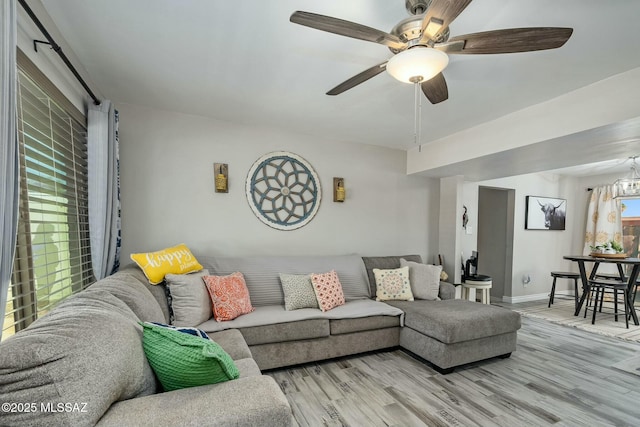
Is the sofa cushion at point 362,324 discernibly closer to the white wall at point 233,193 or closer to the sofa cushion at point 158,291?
the white wall at point 233,193

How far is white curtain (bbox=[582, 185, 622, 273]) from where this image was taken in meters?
5.29

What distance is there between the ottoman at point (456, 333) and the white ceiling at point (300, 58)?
1.90m

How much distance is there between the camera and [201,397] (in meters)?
1.02

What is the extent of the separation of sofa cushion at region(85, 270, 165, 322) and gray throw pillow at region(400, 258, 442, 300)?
2.64m

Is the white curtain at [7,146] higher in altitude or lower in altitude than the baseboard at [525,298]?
higher

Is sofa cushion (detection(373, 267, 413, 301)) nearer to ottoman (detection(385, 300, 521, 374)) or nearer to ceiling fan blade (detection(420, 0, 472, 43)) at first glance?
ottoman (detection(385, 300, 521, 374))

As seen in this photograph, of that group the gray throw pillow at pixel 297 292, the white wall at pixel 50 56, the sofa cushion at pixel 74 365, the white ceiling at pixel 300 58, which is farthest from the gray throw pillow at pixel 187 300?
the white ceiling at pixel 300 58

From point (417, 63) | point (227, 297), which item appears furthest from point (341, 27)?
point (227, 297)

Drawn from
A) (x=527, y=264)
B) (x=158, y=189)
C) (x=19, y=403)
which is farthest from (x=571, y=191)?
(x=19, y=403)

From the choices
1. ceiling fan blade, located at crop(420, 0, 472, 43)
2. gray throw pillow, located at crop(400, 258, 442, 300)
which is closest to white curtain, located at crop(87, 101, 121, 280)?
ceiling fan blade, located at crop(420, 0, 472, 43)

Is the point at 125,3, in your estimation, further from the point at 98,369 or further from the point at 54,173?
the point at 98,369

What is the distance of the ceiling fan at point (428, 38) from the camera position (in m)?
1.20

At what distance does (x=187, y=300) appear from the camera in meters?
2.27

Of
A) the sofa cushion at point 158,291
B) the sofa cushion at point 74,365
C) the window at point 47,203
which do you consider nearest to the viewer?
the sofa cushion at point 74,365
